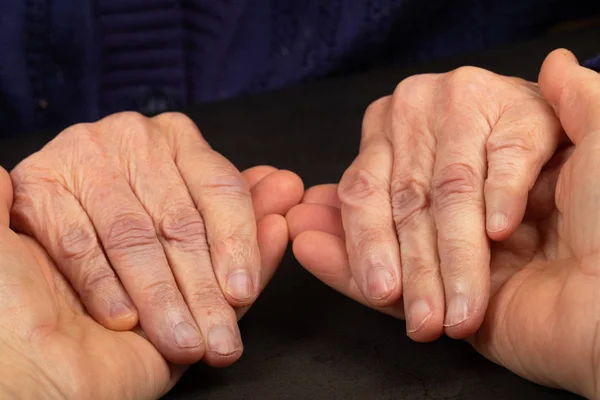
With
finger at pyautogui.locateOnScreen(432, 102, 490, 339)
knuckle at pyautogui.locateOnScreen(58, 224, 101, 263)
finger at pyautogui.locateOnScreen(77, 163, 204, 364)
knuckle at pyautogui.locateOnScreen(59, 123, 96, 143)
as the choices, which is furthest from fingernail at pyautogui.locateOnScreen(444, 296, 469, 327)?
knuckle at pyautogui.locateOnScreen(59, 123, 96, 143)

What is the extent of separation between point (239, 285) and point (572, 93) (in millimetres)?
363

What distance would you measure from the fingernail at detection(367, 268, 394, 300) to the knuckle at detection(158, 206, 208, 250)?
169mm

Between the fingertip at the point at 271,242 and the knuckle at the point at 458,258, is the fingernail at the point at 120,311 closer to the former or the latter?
the fingertip at the point at 271,242

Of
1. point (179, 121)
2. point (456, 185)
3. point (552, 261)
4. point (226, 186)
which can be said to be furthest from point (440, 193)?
point (179, 121)

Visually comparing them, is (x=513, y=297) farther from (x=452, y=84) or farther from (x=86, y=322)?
(x=86, y=322)

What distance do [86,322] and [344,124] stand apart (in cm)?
53

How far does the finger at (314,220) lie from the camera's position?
0.79 meters

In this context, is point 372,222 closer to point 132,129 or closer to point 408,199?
point 408,199

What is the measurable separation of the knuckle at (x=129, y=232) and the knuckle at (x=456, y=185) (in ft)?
0.93

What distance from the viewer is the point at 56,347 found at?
1.92 feet

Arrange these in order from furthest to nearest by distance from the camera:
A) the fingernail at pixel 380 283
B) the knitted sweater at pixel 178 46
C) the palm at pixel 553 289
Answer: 1. the knitted sweater at pixel 178 46
2. the fingernail at pixel 380 283
3. the palm at pixel 553 289

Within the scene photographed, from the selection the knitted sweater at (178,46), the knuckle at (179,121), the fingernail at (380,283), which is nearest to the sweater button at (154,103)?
the knitted sweater at (178,46)

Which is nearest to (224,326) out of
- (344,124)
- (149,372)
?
(149,372)

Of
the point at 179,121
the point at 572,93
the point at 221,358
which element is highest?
the point at 572,93
